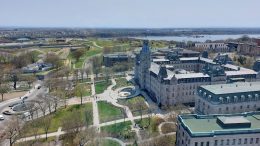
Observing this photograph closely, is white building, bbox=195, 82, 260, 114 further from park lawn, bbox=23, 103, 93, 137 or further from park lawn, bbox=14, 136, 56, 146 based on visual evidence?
park lawn, bbox=14, 136, 56, 146

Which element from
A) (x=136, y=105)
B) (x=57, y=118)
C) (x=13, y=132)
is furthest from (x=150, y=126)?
(x=13, y=132)

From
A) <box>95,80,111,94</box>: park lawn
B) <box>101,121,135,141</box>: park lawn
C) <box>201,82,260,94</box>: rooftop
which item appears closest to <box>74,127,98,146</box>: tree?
<box>101,121,135,141</box>: park lawn

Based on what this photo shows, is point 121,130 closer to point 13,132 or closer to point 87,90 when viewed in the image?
point 13,132

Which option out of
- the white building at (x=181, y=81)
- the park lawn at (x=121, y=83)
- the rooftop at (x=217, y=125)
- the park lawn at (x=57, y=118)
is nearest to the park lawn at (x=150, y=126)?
the white building at (x=181, y=81)


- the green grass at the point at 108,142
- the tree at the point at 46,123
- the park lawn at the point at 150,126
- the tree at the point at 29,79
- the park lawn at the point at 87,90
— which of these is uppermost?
the tree at the point at 29,79

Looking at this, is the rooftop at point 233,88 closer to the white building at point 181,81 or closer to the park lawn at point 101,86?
the white building at point 181,81

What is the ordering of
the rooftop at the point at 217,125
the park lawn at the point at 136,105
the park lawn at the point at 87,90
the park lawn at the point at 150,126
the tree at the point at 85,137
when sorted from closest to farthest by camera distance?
the rooftop at the point at 217,125 < the tree at the point at 85,137 < the park lawn at the point at 150,126 < the park lawn at the point at 136,105 < the park lawn at the point at 87,90
